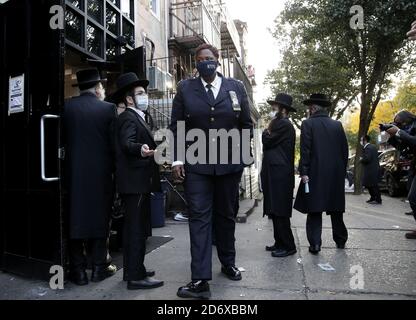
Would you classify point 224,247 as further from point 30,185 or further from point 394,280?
point 30,185

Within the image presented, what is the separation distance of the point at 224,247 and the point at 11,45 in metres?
3.11

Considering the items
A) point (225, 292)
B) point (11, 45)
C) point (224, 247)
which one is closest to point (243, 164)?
point (224, 247)

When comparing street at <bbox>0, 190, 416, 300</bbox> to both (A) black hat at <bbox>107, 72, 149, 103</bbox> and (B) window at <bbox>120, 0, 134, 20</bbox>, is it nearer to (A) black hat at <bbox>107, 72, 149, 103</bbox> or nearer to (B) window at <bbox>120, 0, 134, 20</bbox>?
(A) black hat at <bbox>107, 72, 149, 103</bbox>

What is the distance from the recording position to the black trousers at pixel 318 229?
16.1 ft

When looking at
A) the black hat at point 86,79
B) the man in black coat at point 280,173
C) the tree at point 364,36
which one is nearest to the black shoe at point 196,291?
the man in black coat at point 280,173

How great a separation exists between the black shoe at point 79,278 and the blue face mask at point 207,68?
2.19 meters

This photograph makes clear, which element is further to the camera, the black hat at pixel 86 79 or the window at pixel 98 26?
the window at pixel 98 26

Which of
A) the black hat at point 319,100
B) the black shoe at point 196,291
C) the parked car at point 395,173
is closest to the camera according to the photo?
the black shoe at point 196,291

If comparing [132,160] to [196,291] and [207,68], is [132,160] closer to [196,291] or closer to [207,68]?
[207,68]

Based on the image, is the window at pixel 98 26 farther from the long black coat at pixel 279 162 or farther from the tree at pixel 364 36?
the tree at pixel 364 36

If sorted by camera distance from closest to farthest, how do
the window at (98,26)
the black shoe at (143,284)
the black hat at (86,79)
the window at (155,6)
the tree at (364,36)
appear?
1. the black shoe at (143,284)
2. the black hat at (86,79)
3. the window at (98,26)
4. the tree at (364,36)
5. the window at (155,6)

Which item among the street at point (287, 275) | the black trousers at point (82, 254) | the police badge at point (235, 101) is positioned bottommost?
the street at point (287, 275)

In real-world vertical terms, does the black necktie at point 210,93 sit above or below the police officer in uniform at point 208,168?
above

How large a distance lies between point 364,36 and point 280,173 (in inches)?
407
